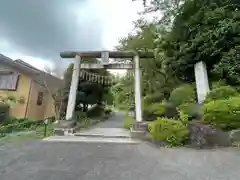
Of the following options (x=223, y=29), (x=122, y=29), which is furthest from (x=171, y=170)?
(x=122, y=29)

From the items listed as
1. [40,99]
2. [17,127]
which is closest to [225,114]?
[17,127]

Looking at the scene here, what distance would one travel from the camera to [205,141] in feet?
19.1

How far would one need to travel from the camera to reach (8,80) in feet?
44.8

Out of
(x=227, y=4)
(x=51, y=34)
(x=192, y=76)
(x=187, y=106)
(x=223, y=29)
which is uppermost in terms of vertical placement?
(x=51, y=34)

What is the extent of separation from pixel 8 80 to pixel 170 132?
12.0 meters

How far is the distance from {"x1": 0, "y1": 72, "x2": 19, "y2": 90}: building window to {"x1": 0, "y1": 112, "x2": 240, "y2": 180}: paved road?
8.73 m

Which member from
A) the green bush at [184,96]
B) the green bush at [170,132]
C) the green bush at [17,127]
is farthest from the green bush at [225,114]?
the green bush at [17,127]

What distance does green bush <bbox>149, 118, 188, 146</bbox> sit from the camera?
20.0 feet

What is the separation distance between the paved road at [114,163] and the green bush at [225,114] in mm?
926

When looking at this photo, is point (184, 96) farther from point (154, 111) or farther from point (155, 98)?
point (155, 98)

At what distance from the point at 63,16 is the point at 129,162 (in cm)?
917

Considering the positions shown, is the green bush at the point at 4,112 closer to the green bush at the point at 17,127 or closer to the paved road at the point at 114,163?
the green bush at the point at 17,127

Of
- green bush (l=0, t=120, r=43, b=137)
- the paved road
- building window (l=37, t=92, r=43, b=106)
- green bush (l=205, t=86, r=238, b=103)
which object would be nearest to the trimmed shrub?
green bush (l=205, t=86, r=238, b=103)

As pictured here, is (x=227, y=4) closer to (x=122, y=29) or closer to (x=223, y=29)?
(x=223, y=29)
